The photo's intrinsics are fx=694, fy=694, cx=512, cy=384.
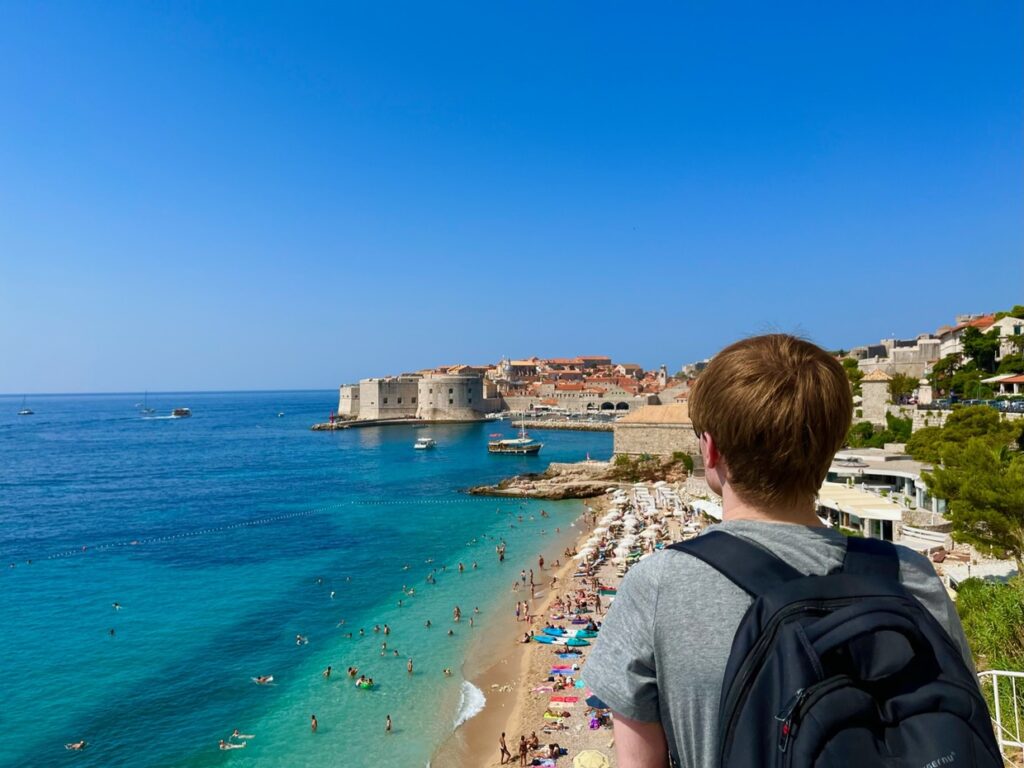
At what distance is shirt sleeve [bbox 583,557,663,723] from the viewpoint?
88cm

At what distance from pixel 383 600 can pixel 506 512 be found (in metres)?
10.3

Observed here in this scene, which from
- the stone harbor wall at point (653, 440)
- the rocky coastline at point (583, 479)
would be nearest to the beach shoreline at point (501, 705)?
the rocky coastline at point (583, 479)

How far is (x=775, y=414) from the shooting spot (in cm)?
90

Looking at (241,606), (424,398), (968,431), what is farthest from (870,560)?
(424,398)

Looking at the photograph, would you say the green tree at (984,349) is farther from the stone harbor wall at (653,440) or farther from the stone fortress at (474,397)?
the stone fortress at (474,397)

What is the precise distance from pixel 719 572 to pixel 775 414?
0.21m

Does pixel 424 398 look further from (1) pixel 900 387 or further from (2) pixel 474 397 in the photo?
(1) pixel 900 387

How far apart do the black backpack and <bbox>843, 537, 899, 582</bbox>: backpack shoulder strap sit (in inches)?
0.6

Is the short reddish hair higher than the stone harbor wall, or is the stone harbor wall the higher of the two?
the short reddish hair

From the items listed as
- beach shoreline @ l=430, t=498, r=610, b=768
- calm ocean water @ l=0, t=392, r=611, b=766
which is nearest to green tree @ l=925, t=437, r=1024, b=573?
beach shoreline @ l=430, t=498, r=610, b=768

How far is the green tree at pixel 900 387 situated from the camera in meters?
28.2

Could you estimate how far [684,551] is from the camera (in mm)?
888

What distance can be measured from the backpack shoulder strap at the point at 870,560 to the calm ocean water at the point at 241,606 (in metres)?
9.44

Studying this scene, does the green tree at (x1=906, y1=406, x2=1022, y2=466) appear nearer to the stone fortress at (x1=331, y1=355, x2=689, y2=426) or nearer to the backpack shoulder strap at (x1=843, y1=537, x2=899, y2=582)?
the backpack shoulder strap at (x1=843, y1=537, x2=899, y2=582)
